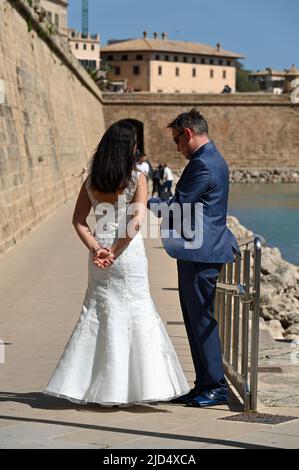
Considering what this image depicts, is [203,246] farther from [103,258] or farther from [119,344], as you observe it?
[119,344]

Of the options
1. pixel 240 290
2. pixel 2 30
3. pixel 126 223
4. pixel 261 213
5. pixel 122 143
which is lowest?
pixel 261 213

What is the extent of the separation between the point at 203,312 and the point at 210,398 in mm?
500

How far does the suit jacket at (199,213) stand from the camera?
242 inches

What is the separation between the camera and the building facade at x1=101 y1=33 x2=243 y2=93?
11700 cm

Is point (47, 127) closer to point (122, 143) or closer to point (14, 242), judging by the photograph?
point (14, 242)

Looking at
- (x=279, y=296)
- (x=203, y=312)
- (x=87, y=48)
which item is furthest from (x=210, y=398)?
(x=87, y=48)

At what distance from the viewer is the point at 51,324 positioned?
9469 millimetres

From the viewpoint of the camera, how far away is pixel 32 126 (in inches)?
814

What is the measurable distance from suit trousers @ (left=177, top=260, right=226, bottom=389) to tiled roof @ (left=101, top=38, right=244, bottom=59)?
111174mm

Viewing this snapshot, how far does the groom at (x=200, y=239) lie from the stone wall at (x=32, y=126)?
833cm

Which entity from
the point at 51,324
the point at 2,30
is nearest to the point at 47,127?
the point at 2,30

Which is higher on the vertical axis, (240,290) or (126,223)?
(126,223)

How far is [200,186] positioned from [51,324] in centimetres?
370
